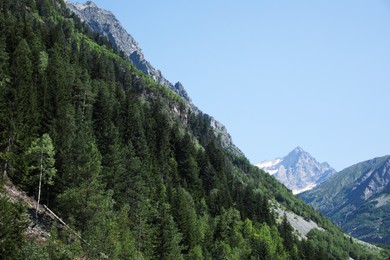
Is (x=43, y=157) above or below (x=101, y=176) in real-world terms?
above

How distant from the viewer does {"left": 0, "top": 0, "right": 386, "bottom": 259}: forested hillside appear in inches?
2132

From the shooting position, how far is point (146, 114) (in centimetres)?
13675

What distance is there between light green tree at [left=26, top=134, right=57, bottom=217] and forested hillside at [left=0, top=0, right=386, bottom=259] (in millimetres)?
154

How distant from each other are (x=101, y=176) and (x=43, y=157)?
358 inches

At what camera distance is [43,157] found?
2461 inches

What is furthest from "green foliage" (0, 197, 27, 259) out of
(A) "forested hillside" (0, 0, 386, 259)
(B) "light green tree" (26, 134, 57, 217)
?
(B) "light green tree" (26, 134, 57, 217)

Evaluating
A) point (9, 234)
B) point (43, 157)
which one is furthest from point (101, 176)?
point (9, 234)

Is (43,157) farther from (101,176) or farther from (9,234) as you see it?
(9,234)

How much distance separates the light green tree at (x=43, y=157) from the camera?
6138cm

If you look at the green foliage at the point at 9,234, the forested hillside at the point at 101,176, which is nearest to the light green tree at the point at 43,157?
the forested hillside at the point at 101,176

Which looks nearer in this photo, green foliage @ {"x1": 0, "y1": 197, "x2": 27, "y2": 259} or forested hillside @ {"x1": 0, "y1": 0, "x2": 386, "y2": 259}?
green foliage @ {"x1": 0, "y1": 197, "x2": 27, "y2": 259}

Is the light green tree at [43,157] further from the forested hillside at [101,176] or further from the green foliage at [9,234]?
the green foliage at [9,234]

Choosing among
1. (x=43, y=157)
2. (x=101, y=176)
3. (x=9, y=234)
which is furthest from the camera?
(x=101, y=176)

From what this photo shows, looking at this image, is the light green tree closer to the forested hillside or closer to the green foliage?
the forested hillside
